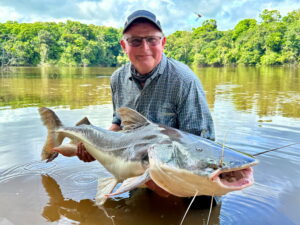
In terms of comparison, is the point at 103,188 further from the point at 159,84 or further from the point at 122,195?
the point at 159,84

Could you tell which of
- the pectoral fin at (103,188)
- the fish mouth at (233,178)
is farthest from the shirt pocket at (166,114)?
the fish mouth at (233,178)

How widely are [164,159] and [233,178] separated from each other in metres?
0.46

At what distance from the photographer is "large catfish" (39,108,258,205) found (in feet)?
5.40

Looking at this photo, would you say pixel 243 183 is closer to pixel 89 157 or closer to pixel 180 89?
pixel 180 89

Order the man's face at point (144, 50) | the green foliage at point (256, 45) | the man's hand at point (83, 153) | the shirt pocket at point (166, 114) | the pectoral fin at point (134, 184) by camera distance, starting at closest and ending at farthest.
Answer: the pectoral fin at point (134, 184) → the man's face at point (144, 50) → the shirt pocket at point (166, 114) → the man's hand at point (83, 153) → the green foliage at point (256, 45)

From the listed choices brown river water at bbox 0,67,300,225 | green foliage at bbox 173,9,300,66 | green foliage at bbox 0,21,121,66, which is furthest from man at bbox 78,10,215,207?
green foliage at bbox 0,21,121,66

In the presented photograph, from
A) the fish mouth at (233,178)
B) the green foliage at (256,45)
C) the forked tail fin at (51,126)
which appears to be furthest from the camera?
the green foliage at (256,45)

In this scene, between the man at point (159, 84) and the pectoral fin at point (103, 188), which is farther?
the man at point (159, 84)

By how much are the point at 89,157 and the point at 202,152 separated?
180 centimetres

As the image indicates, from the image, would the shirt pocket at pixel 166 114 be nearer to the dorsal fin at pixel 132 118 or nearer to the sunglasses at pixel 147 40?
the dorsal fin at pixel 132 118

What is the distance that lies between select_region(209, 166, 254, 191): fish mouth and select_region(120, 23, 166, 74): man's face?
1613 mm

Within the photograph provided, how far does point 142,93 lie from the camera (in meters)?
3.09

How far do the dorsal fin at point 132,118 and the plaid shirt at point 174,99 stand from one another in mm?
Result: 424

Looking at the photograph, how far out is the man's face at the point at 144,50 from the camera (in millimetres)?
2863
